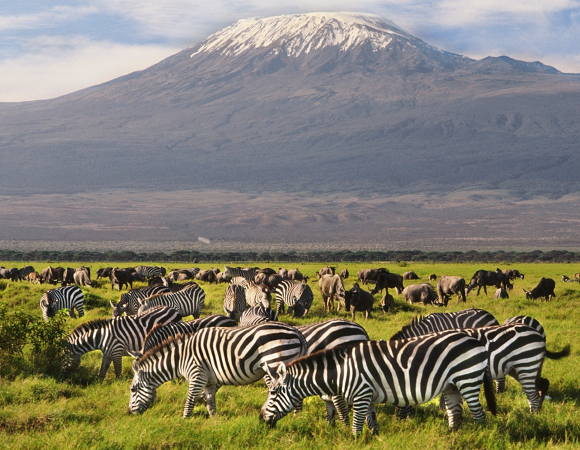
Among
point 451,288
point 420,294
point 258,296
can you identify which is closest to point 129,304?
point 258,296

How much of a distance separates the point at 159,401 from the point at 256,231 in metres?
186

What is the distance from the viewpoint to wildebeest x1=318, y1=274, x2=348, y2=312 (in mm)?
24205

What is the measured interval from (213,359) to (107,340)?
4.02 m

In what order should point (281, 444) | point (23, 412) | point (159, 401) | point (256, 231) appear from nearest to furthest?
point (281, 444) < point (23, 412) < point (159, 401) < point (256, 231)

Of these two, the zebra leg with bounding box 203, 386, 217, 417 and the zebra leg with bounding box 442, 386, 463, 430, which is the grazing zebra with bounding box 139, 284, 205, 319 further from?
the zebra leg with bounding box 442, 386, 463, 430

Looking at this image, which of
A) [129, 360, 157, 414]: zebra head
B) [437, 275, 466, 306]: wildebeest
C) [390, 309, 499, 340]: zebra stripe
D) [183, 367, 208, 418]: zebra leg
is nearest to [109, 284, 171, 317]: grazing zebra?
[129, 360, 157, 414]: zebra head

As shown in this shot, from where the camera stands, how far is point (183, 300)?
791 inches

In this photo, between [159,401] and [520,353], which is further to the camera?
[159,401]

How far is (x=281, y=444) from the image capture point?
8875mm

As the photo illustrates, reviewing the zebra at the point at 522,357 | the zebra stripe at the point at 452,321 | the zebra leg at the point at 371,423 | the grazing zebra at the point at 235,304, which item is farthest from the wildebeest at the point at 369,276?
the zebra leg at the point at 371,423

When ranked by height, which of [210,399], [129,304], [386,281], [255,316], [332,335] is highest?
[332,335]

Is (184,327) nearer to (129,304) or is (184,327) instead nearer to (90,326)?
(90,326)

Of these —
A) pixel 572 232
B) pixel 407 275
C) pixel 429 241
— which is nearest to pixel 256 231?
pixel 429 241

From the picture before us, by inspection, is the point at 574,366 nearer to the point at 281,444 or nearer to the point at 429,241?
the point at 281,444
